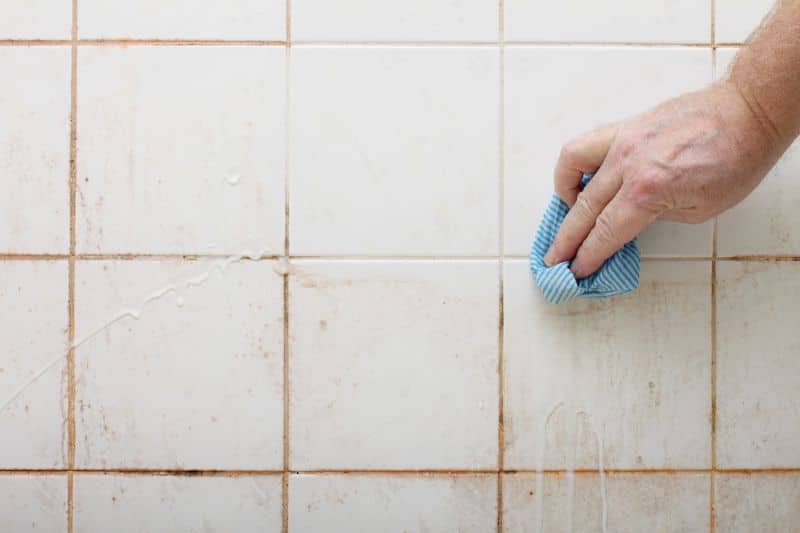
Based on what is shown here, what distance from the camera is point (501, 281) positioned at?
2.84 feet

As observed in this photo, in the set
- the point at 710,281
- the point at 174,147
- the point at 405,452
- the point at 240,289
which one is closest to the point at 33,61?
the point at 174,147

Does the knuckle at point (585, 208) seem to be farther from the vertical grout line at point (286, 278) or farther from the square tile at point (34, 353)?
the square tile at point (34, 353)

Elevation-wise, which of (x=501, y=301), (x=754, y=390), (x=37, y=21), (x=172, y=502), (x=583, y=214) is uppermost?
(x=37, y=21)

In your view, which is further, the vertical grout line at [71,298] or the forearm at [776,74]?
the vertical grout line at [71,298]

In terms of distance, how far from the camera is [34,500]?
2.84ft

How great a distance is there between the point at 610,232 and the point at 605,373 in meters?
0.19

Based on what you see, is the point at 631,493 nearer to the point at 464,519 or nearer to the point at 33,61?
the point at 464,519

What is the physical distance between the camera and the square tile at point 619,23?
857 millimetres

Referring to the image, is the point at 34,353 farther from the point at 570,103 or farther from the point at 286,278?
the point at 570,103

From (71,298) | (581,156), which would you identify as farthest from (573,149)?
(71,298)

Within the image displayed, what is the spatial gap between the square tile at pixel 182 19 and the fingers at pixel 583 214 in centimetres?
41

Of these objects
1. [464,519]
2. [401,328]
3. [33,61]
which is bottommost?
[464,519]

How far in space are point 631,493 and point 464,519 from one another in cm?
21

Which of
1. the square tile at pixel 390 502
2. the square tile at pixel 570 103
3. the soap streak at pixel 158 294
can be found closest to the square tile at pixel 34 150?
the soap streak at pixel 158 294
